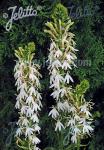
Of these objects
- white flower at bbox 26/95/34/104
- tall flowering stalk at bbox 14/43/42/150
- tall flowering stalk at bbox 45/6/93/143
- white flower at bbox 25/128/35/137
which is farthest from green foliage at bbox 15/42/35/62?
white flower at bbox 25/128/35/137

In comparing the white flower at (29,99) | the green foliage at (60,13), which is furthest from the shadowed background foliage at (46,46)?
the white flower at (29,99)

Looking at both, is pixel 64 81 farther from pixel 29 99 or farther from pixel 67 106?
pixel 29 99

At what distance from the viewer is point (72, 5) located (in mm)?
4109

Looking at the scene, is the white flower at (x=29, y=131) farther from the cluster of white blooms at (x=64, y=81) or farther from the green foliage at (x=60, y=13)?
the green foliage at (x=60, y=13)

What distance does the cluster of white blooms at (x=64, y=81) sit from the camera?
3.20 metres

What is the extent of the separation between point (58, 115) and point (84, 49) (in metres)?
0.97

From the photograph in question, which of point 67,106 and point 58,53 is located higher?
point 58,53

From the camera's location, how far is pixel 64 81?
3.28 m

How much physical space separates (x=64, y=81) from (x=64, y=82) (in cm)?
2

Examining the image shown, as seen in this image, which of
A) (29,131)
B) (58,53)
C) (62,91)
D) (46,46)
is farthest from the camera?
(46,46)

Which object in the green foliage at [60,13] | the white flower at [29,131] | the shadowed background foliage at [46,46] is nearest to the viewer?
the green foliage at [60,13]

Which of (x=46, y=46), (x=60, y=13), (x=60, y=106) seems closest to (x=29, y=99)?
(x=60, y=106)

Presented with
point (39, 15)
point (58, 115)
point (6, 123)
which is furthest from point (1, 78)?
point (58, 115)

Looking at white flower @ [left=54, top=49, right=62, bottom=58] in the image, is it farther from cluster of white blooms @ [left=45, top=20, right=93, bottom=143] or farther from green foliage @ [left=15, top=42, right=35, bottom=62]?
green foliage @ [left=15, top=42, right=35, bottom=62]
